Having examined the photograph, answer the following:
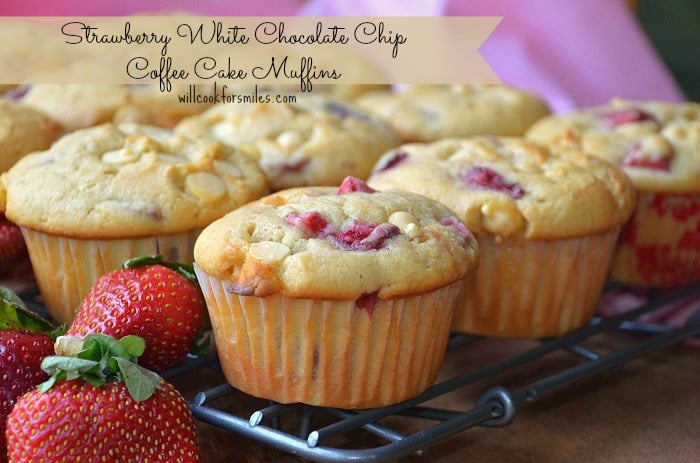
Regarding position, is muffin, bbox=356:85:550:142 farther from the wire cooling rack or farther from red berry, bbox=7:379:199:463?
red berry, bbox=7:379:199:463

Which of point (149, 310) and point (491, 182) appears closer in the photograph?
point (149, 310)

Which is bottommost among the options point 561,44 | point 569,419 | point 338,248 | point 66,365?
point 569,419

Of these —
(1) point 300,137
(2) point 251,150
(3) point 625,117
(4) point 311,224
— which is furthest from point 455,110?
(4) point 311,224

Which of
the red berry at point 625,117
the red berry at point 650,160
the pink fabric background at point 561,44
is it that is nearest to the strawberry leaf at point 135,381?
the red berry at point 650,160

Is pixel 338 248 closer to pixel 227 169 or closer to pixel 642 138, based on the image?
pixel 227 169

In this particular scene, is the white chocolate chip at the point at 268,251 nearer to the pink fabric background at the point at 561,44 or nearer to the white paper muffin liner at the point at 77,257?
the white paper muffin liner at the point at 77,257
